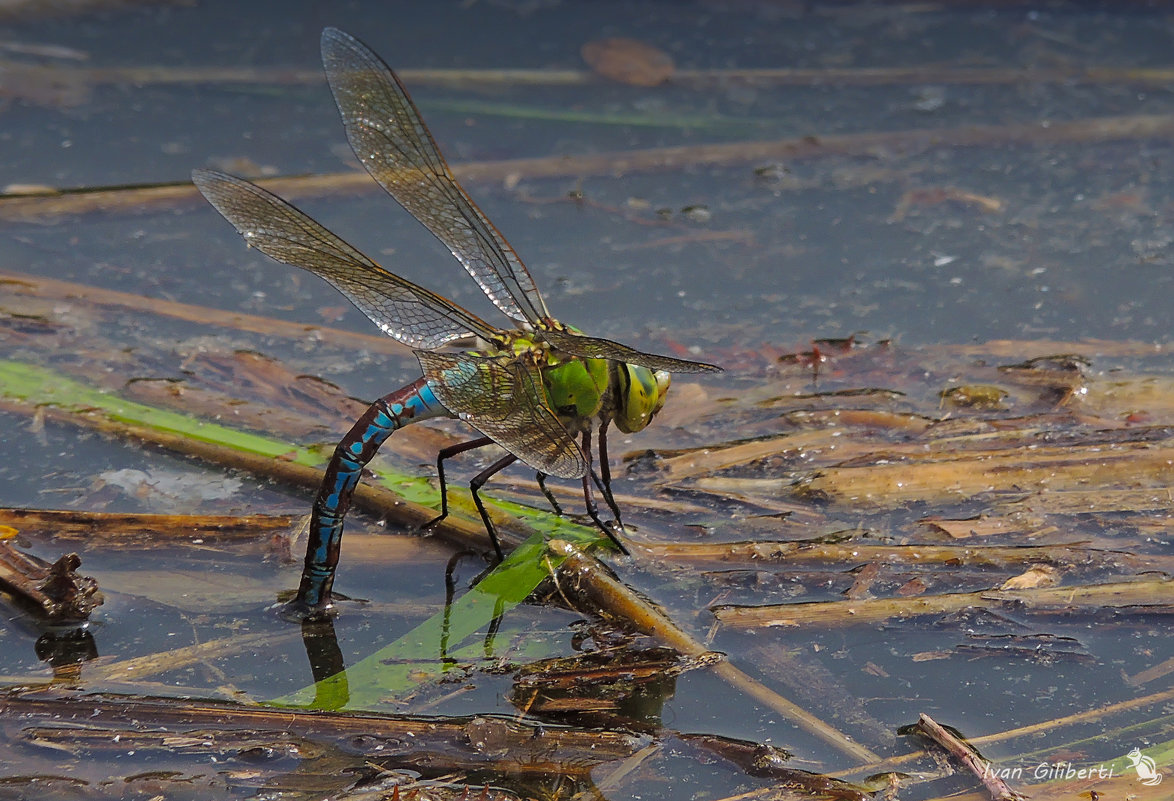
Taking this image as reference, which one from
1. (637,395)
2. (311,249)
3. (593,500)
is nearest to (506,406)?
(637,395)

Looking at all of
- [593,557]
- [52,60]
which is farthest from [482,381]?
[52,60]

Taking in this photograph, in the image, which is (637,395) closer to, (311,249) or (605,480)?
(605,480)

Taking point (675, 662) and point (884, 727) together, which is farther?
point (675, 662)

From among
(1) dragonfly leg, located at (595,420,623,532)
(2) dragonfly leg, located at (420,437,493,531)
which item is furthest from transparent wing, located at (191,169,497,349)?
(1) dragonfly leg, located at (595,420,623,532)

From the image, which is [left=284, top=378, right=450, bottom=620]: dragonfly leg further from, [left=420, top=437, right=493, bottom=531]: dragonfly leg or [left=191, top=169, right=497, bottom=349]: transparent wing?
[left=191, top=169, right=497, bottom=349]: transparent wing

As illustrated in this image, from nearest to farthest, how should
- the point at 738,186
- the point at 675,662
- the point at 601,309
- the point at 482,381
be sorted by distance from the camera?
the point at 675,662 < the point at 482,381 < the point at 601,309 < the point at 738,186

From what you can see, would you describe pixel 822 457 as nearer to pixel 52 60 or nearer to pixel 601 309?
pixel 601 309

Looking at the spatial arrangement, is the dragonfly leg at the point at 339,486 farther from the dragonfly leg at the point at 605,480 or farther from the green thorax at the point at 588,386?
the dragonfly leg at the point at 605,480
